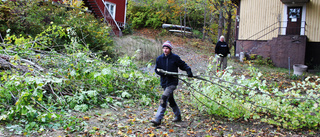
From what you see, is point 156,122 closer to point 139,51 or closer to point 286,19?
point 139,51

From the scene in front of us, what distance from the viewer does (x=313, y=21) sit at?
16.4 meters

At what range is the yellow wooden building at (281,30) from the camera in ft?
51.8

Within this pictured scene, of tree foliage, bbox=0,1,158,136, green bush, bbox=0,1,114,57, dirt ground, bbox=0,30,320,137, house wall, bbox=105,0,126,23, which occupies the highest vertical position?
house wall, bbox=105,0,126,23

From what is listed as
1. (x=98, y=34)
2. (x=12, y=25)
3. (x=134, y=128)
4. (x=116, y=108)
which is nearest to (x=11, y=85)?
(x=116, y=108)

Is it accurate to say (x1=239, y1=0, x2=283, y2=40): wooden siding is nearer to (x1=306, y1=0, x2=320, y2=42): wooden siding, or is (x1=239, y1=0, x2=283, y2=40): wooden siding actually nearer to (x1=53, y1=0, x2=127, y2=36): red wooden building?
(x1=306, y1=0, x2=320, y2=42): wooden siding

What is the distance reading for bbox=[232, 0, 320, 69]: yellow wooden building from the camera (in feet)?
51.8

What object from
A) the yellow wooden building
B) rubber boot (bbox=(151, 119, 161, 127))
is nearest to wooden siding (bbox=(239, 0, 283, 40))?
the yellow wooden building

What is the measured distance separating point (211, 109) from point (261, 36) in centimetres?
1419

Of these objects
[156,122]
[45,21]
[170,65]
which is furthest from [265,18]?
[156,122]

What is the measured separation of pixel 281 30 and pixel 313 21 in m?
2.02

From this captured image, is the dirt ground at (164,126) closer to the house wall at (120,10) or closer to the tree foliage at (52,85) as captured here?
the tree foliage at (52,85)

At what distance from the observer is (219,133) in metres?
4.81

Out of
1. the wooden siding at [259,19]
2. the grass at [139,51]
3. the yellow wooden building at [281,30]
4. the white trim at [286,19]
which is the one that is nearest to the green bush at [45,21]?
the grass at [139,51]

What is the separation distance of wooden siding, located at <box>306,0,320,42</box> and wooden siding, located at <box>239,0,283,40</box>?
1.80 m
